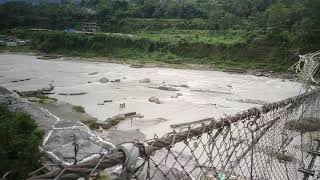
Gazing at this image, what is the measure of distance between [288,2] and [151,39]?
18.4 m

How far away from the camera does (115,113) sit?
22.6 meters

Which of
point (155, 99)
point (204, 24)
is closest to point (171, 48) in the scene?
point (204, 24)

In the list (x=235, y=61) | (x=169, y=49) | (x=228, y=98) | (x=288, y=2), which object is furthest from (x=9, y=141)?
(x=288, y=2)

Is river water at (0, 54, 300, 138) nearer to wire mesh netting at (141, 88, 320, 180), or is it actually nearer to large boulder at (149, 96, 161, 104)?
large boulder at (149, 96, 161, 104)

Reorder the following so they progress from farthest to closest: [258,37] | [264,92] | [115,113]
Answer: [258,37]
[264,92]
[115,113]

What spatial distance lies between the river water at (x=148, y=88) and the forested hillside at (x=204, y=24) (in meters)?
4.79

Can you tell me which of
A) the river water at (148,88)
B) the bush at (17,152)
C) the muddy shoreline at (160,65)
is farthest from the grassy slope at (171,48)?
the bush at (17,152)

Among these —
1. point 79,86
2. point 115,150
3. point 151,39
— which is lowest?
point 79,86

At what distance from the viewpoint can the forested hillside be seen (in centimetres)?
3744

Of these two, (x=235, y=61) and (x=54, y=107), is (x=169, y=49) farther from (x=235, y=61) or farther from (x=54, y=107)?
(x=54, y=107)

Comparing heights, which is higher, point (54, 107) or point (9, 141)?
point (9, 141)

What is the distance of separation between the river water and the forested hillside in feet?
15.7

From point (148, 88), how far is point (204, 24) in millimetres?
25684

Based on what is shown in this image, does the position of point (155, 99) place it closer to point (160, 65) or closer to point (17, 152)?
point (160, 65)
